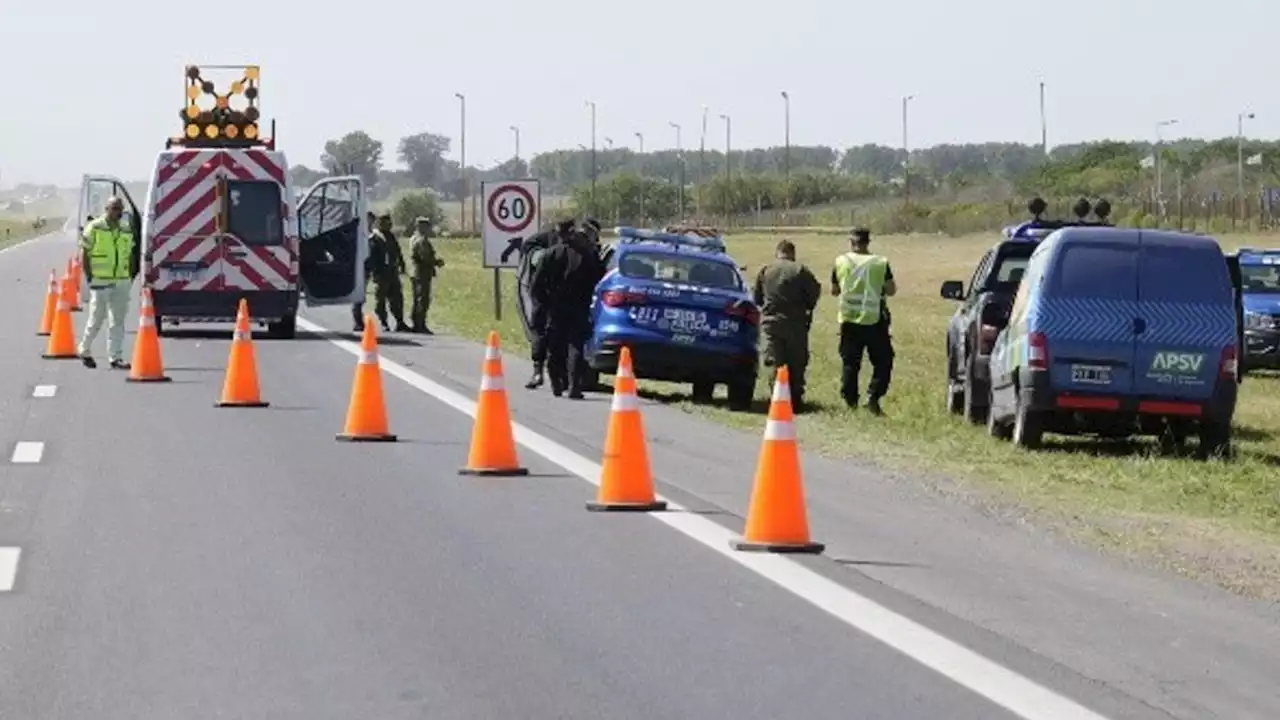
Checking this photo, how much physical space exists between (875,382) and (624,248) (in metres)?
2.80

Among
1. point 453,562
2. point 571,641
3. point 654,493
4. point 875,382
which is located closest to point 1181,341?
point 875,382


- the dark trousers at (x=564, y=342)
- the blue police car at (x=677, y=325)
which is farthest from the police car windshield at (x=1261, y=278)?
the dark trousers at (x=564, y=342)

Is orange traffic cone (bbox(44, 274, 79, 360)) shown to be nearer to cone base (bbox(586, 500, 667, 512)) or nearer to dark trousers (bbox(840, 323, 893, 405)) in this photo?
dark trousers (bbox(840, 323, 893, 405))

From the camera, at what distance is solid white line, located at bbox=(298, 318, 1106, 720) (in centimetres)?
945

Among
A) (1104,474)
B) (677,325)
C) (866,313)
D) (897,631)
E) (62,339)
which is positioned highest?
(866,313)

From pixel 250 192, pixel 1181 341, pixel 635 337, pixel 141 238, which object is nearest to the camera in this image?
pixel 1181 341

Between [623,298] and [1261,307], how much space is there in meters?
15.0

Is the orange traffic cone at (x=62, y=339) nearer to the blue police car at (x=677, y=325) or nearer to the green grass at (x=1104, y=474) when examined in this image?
the green grass at (x=1104, y=474)

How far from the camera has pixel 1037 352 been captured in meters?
21.2

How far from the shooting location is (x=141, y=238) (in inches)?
1485

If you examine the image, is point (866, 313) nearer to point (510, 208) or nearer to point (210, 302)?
point (210, 302)

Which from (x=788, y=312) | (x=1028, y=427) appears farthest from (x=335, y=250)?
(x=1028, y=427)

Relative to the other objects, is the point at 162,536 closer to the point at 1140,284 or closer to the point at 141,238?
the point at 1140,284

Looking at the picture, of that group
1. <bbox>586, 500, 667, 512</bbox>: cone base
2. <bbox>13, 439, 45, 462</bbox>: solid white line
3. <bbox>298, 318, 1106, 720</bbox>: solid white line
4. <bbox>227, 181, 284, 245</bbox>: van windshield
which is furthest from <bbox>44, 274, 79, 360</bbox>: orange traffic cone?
<bbox>586, 500, 667, 512</bbox>: cone base
